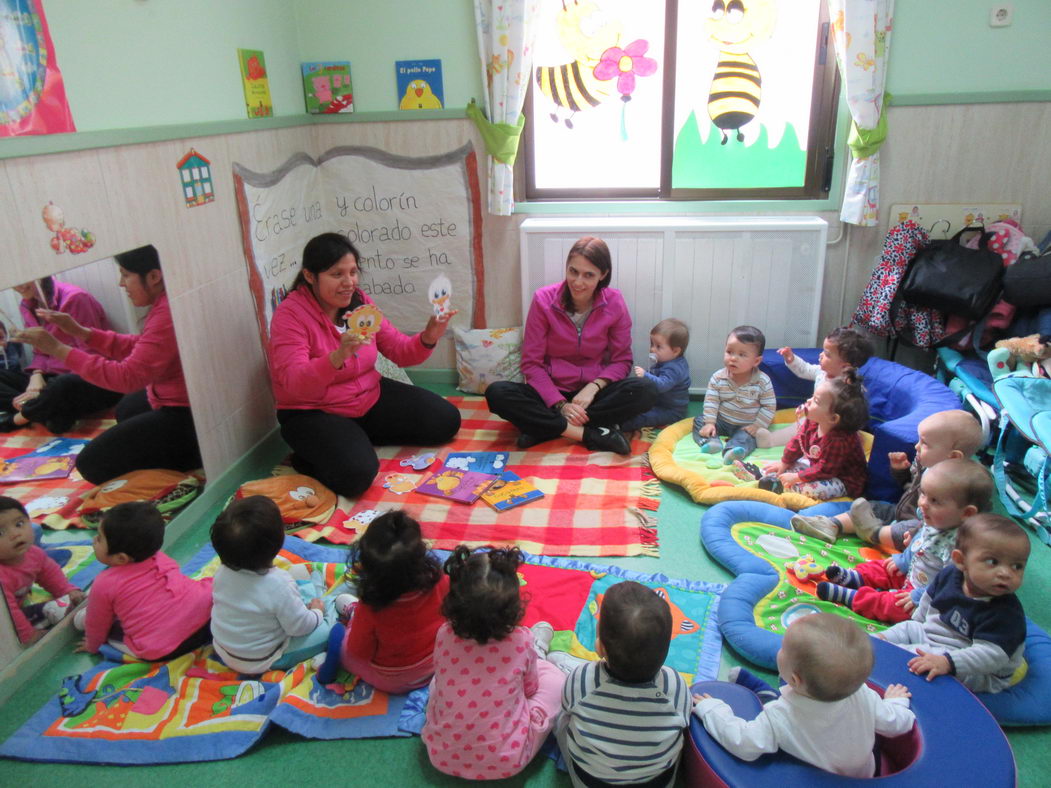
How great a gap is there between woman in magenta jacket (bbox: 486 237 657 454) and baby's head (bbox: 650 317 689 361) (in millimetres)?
147

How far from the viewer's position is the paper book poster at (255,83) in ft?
10.9

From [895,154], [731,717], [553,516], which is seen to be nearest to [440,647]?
[731,717]

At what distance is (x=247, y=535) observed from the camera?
199 centimetres

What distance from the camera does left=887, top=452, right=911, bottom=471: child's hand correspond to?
2660 millimetres

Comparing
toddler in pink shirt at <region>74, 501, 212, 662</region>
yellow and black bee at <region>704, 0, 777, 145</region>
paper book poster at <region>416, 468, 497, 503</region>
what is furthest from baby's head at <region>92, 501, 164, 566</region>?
yellow and black bee at <region>704, 0, 777, 145</region>

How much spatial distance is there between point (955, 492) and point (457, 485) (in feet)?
5.90

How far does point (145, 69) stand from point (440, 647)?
2237 millimetres

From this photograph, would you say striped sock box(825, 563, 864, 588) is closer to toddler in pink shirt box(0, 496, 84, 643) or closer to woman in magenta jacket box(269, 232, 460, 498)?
woman in magenta jacket box(269, 232, 460, 498)

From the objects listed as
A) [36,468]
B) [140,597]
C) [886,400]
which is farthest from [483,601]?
[886,400]

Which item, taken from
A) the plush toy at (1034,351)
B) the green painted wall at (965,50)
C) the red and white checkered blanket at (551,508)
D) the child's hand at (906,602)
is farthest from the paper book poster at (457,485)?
the green painted wall at (965,50)

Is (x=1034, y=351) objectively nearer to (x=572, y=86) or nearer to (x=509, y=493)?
(x=509, y=493)

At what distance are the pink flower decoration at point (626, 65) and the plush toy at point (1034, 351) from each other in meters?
2.04

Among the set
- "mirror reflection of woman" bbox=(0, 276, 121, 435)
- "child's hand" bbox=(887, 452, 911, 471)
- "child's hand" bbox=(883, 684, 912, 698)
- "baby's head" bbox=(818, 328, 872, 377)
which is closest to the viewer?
"child's hand" bbox=(883, 684, 912, 698)

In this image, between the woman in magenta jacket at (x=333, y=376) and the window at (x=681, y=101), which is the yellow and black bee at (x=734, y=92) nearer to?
the window at (x=681, y=101)
